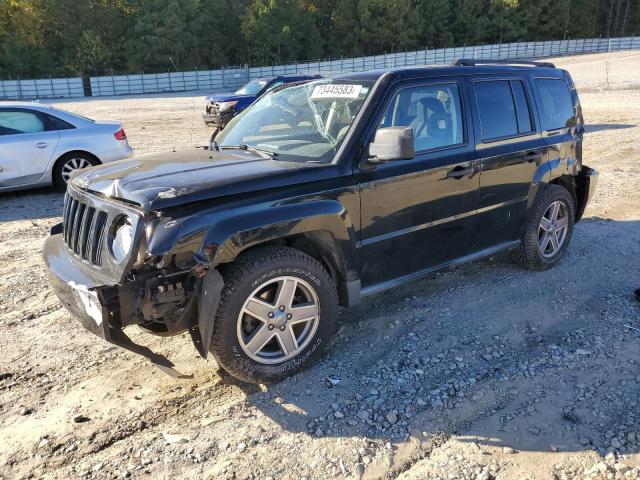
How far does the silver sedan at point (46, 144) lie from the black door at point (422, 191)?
6.65 metres

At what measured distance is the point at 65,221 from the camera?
3768mm

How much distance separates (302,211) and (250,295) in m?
0.61

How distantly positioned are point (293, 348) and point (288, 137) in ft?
5.13

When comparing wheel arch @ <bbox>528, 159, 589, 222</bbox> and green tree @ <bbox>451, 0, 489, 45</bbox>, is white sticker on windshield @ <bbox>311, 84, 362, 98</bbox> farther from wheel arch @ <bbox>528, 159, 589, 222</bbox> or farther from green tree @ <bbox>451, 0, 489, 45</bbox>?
green tree @ <bbox>451, 0, 489, 45</bbox>

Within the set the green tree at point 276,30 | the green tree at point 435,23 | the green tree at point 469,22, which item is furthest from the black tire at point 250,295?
the green tree at point 469,22

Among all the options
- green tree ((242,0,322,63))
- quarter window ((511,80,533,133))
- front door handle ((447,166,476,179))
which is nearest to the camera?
front door handle ((447,166,476,179))

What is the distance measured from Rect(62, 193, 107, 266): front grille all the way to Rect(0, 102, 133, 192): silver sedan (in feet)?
18.3

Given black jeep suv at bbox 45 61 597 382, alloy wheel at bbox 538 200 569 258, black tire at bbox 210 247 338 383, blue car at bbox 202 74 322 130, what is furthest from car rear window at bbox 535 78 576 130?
blue car at bbox 202 74 322 130

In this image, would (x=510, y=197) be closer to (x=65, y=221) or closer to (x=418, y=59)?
(x=65, y=221)

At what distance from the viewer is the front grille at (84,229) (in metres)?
3.30

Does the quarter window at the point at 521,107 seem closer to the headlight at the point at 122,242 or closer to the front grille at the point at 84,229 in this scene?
the headlight at the point at 122,242

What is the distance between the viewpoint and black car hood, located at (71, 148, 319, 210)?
3.10 m

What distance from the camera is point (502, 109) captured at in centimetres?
471

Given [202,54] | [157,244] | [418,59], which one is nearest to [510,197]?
[157,244]
